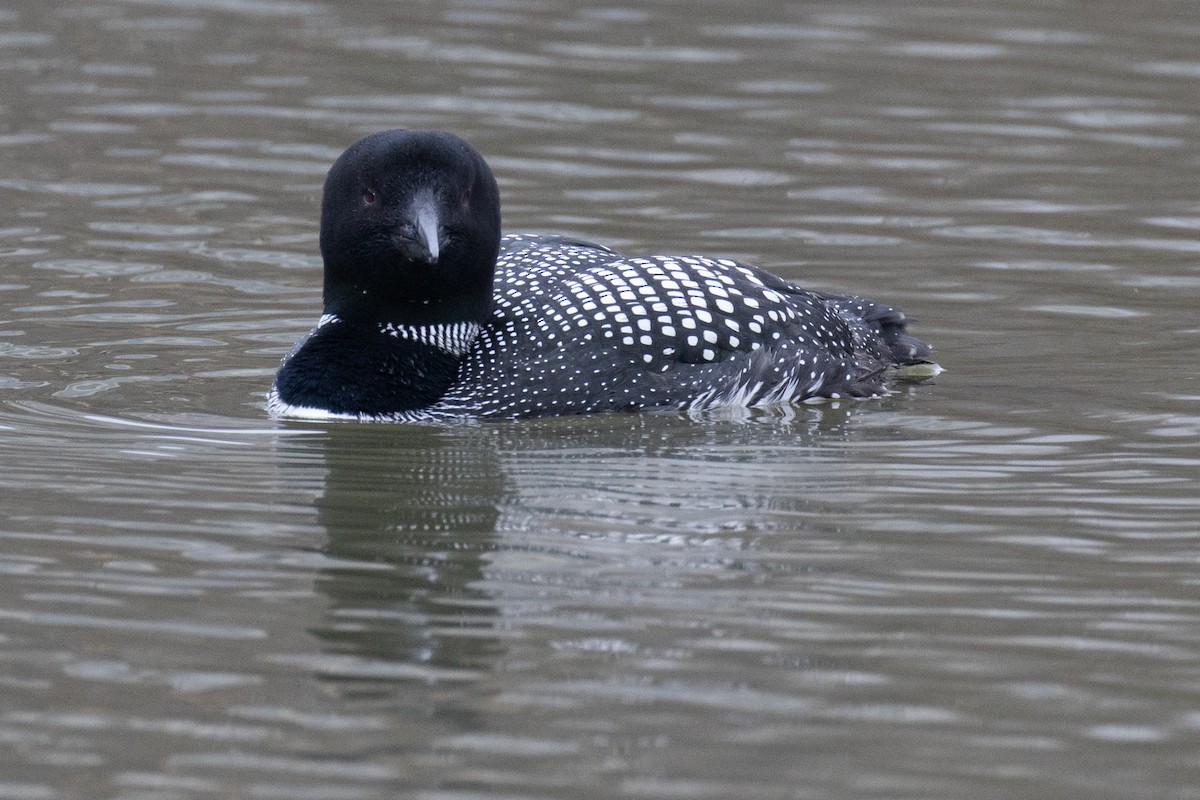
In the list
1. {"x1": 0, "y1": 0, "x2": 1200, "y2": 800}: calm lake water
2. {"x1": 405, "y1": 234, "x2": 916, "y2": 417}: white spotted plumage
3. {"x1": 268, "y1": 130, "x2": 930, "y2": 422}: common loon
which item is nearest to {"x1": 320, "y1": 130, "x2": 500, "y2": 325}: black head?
{"x1": 268, "y1": 130, "x2": 930, "y2": 422}: common loon

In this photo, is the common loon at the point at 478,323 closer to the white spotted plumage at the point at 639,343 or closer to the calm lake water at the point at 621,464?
the white spotted plumage at the point at 639,343

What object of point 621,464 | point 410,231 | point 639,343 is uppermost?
point 410,231

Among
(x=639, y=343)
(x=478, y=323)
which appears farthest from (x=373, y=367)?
(x=639, y=343)

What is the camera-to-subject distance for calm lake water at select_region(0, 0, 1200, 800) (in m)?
3.76

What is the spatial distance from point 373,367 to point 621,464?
1055 mm

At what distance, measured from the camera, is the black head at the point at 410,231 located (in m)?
6.31

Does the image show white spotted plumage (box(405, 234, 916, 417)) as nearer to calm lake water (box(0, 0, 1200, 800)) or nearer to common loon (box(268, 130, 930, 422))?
common loon (box(268, 130, 930, 422))

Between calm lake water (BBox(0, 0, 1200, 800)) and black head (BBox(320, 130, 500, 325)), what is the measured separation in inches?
18.1

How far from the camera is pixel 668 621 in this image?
14.2 feet

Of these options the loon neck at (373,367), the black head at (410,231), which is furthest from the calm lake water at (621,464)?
the black head at (410,231)

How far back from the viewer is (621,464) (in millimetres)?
5883

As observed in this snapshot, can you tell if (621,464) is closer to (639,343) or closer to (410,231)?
(639,343)

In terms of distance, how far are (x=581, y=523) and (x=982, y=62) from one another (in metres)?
7.42

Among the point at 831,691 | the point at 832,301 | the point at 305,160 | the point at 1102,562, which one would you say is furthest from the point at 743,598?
the point at 305,160
